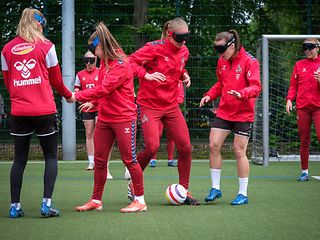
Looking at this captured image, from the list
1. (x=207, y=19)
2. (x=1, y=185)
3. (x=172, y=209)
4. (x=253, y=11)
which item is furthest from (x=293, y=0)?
(x=172, y=209)

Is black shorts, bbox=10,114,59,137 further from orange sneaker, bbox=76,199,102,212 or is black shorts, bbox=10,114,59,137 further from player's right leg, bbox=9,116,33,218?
orange sneaker, bbox=76,199,102,212

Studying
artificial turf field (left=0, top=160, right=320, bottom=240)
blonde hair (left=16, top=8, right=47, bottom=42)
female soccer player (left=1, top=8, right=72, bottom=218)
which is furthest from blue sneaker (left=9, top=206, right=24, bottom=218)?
blonde hair (left=16, top=8, right=47, bottom=42)

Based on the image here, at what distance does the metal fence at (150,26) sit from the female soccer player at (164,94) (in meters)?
7.07

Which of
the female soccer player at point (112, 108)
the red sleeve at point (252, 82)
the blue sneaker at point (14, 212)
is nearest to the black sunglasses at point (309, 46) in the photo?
the red sleeve at point (252, 82)

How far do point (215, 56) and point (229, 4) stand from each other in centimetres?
150

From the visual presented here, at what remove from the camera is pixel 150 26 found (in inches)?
635

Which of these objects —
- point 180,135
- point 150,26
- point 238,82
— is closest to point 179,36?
point 238,82

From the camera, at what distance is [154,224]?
7148mm

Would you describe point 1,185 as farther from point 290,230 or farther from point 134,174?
point 290,230

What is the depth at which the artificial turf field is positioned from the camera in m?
6.62

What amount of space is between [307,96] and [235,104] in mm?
3107

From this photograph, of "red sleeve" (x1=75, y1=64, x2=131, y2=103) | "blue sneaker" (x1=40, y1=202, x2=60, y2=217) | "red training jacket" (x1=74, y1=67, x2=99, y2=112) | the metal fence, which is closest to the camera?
"blue sneaker" (x1=40, y1=202, x2=60, y2=217)

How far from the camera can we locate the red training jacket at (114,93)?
25.4ft

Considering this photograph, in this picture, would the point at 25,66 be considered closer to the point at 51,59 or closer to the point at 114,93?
the point at 51,59
